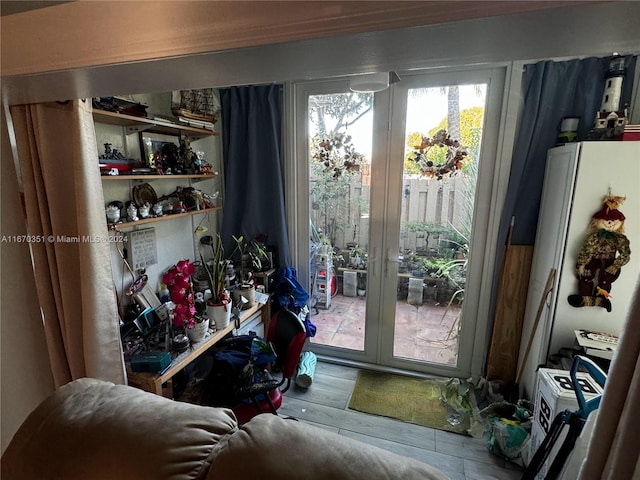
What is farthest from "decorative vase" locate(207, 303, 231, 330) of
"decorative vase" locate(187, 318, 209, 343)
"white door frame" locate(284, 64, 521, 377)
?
"white door frame" locate(284, 64, 521, 377)

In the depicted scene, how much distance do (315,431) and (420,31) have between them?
0.86 metres

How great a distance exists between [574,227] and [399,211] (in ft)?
3.48

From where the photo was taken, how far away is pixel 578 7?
44 cm

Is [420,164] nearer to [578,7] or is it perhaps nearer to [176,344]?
[578,7]

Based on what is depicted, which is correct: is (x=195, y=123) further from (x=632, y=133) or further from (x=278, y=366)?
(x=632, y=133)

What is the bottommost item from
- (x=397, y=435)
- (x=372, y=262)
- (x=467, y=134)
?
(x=397, y=435)

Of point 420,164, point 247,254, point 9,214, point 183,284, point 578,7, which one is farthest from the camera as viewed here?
point 247,254

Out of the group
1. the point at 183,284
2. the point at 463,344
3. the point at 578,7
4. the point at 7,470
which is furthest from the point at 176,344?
the point at 463,344

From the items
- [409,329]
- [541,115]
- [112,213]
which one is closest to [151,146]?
[112,213]

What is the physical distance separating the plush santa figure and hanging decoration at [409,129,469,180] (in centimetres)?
87

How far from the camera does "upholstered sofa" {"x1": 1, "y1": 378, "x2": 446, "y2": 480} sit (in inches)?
24.4

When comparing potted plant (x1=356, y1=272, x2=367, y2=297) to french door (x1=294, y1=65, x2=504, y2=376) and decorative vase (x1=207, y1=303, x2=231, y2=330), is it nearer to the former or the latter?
french door (x1=294, y1=65, x2=504, y2=376)

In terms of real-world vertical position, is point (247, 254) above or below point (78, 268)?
below

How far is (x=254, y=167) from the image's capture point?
248 cm
